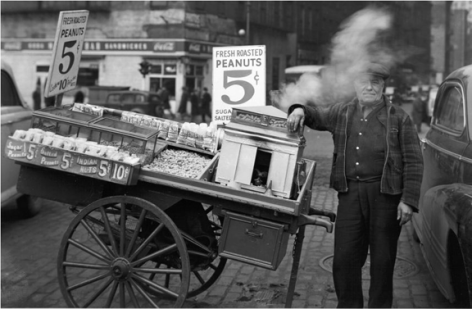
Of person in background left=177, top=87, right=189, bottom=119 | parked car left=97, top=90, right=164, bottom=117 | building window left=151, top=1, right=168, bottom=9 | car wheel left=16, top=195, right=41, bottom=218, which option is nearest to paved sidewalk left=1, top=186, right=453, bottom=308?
car wheel left=16, top=195, right=41, bottom=218

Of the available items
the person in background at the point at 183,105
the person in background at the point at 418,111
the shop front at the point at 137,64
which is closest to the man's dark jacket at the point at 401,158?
the person in background at the point at 418,111

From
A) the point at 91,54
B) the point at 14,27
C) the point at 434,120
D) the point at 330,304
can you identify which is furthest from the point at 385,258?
the point at 14,27

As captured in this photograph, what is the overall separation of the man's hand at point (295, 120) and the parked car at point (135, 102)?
1986cm

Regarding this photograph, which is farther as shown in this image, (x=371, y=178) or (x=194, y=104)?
(x=194, y=104)

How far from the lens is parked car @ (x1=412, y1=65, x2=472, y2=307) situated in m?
4.02

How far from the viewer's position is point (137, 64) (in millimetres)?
32281

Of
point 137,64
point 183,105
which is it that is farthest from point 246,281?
point 137,64

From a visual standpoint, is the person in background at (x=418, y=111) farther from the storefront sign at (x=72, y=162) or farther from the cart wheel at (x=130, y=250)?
the storefront sign at (x=72, y=162)

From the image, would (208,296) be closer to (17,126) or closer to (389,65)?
(389,65)

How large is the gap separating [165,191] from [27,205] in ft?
15.0

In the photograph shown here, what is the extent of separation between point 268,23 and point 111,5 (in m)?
9.78

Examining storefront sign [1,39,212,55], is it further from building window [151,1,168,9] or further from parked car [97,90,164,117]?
parked car [97,90,164,117]

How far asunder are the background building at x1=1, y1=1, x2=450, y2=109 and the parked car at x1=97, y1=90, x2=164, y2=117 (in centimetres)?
727

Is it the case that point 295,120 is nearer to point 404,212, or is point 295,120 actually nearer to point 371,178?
point 371,178
